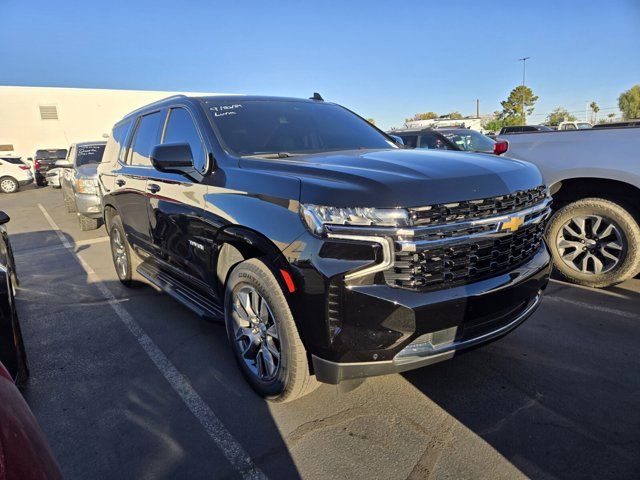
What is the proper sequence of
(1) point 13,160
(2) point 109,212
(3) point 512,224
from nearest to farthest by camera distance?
(3) point 512,224, (2) point 109,212, (1) point 13,160

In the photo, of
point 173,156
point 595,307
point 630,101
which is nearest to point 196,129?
point 173,156

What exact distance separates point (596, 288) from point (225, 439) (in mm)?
4137

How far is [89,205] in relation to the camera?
8531 millimetres

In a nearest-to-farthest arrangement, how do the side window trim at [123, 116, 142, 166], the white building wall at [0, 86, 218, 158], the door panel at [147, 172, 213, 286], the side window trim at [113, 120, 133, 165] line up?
1. the door panel at [147, 172, 213, 286]
2. the side window trim at [123, 116, 142, 166]
3. the side window trim at [113, 120, 133, 165]
4. the white building wall at [0, 86, 218, 158]

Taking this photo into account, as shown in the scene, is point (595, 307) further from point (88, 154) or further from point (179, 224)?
point (88, 154)

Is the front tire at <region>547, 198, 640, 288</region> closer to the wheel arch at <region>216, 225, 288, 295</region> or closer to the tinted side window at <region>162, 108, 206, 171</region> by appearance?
the wheel arch at <region>216, 225, 288, 295</region>

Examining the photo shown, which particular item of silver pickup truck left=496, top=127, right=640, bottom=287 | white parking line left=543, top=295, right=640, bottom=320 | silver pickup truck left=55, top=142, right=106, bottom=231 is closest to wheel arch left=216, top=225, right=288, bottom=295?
white parking line left=543, top=295, right=640, bottom=320

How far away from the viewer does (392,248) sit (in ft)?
6.88

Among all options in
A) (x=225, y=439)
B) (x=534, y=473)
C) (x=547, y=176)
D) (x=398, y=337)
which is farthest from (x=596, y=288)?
(x=225, y=439)

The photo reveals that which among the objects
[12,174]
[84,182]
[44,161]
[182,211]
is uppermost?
[44,161]

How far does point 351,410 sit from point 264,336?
720 mm

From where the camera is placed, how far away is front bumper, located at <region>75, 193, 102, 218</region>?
851 cm

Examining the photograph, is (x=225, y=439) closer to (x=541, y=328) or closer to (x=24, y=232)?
(x=541, y=328)

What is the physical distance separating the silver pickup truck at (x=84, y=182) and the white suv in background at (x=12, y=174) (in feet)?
37.3
